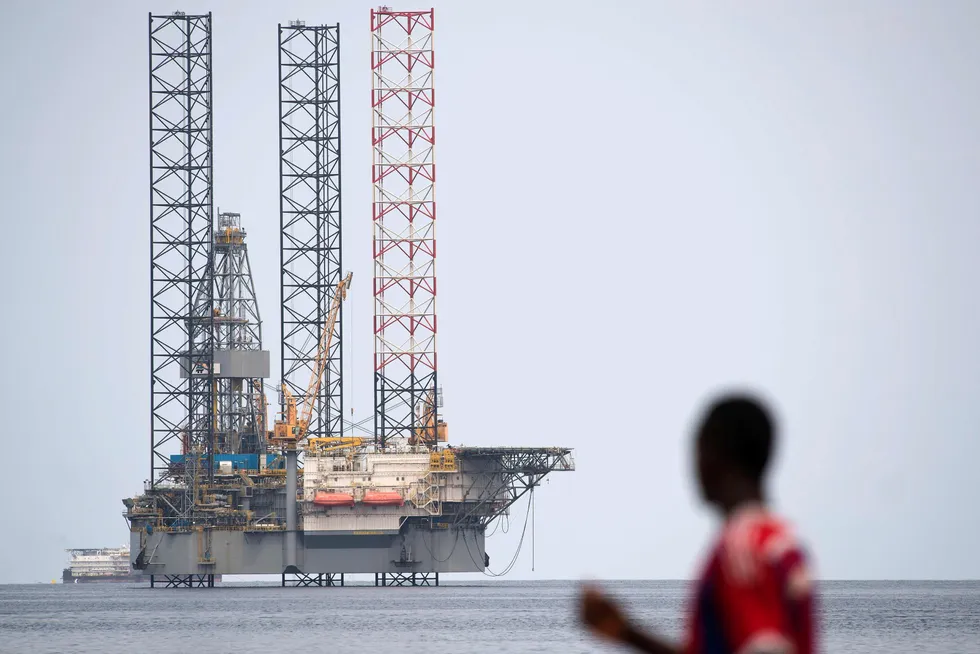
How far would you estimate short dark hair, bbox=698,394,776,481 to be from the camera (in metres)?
5.30

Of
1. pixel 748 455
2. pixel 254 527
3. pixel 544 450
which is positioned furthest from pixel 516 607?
pixel 748 455

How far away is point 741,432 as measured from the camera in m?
5.37

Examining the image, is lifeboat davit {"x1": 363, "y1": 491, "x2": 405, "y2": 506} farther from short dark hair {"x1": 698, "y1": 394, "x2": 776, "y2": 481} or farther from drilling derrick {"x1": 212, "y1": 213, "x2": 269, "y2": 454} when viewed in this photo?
short dark hair {"x1": 698, "y1": 394, "x2": 776, "y2": 481}

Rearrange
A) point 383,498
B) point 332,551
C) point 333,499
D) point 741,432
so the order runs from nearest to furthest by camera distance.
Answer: point 741,432
point 383,498
point 333,499
point 332,551

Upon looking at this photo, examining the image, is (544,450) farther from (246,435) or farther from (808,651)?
(808,651)

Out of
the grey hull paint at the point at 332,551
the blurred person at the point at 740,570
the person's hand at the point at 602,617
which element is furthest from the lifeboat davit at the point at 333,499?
the person's hand at the point at 602,617

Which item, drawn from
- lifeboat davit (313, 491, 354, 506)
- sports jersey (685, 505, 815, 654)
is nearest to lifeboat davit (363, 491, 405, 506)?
lifeboat davit (313, 491, 354, 506)

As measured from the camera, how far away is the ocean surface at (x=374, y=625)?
54250 millimetres

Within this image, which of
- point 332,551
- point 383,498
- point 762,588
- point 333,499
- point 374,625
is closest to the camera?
point 762,588

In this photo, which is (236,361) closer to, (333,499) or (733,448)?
(333,499)

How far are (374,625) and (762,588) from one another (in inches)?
2441

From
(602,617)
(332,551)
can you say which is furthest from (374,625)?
(602,617)

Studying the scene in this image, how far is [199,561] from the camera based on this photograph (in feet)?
325

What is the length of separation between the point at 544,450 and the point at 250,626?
31739mm
